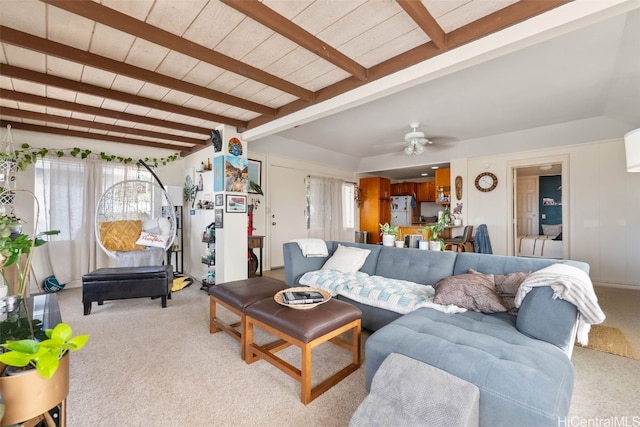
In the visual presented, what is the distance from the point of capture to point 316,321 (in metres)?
1.74

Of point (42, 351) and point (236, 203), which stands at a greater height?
point (236, 203)

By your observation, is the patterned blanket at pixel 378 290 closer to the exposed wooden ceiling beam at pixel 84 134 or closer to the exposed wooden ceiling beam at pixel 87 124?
the exposed wooden ceiling beam at pixel 87 124

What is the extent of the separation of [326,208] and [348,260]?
3.60 metres

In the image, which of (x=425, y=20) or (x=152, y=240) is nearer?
(x=425, y=20)

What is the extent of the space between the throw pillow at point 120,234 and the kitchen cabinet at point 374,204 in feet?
17.2

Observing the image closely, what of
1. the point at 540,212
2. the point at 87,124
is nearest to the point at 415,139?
the point at 87,124

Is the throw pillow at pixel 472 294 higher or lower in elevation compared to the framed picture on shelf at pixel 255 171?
lower

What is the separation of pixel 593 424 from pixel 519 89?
125 inches

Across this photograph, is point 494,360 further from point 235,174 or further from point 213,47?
point 235,174

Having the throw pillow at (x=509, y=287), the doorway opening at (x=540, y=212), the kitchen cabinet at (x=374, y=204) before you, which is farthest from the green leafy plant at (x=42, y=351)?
the doorway opening at (x=540, y=212)

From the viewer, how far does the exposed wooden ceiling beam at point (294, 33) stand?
1558 mm

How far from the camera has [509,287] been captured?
6.39 ft

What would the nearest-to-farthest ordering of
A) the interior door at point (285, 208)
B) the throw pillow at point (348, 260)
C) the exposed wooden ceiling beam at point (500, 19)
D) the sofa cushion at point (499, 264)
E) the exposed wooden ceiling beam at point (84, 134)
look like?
the exposed wooden ceiling beam at point (500, 19) → the sofa cushion at point (499, 264) → the throw pillow at point (348, 260) → the exposed wooden ceiling beam at point (84, 134) → the interior door at point (285, 208)

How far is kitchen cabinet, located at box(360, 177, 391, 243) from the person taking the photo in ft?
24.0
